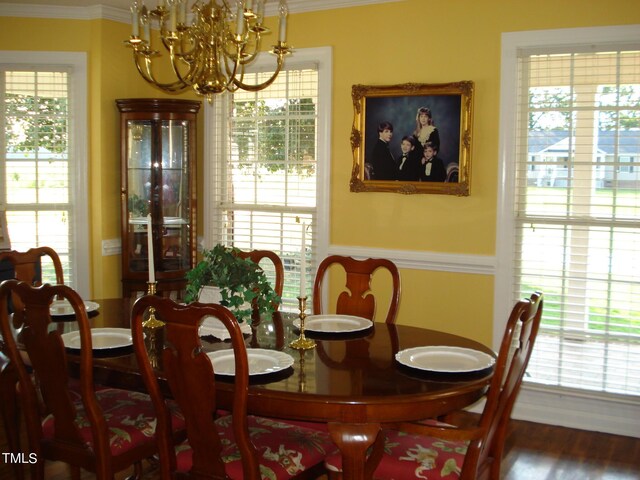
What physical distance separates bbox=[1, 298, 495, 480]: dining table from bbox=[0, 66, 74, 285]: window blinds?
8.27ft

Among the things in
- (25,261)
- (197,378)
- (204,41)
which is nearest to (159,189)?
(25,261)

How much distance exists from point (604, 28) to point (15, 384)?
3454 millimetres

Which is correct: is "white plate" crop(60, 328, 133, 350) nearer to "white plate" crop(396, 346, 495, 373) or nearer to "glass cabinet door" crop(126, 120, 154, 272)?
"white plate" crop(396, 346, 495, 373)

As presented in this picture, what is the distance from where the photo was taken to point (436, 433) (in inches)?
85.8

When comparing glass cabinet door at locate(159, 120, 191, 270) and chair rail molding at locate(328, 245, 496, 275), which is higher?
glass cabinet door at locate(159, 120, 191, 270)

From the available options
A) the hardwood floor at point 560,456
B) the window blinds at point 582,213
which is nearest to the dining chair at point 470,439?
the hardwood floor at point 560,456

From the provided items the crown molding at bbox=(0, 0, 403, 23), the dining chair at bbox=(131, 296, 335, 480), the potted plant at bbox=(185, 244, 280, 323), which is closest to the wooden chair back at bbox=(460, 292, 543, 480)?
the dining chair at bbox=(131, 296, 335, 480)

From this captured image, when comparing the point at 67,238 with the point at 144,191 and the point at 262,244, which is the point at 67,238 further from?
the point at 262,244

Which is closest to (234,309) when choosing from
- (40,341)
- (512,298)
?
(40,341)

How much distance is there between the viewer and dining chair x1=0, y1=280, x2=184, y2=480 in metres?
2.35

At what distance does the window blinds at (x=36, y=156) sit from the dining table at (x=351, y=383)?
2.52 m

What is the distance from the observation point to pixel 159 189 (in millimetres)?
4789

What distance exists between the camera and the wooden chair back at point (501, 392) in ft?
6.85

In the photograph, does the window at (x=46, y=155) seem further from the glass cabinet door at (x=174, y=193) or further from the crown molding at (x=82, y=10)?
the glass cabinet door at (x=174, y=193)
